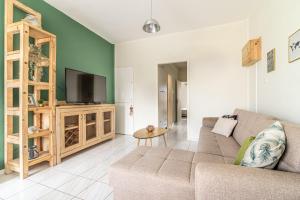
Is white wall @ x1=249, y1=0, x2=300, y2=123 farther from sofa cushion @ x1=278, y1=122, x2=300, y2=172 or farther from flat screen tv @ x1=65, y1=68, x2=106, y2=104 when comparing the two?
flat screen tv @ x1=65, y1=68, x2=106, y2=104

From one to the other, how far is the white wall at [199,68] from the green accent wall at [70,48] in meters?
0.71

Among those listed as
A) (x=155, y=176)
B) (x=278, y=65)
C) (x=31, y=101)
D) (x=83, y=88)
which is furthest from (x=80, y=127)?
(x=278, y=65)

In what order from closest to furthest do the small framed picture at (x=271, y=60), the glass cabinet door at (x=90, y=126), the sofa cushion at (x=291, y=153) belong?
the sofa cushion at (x=291, y=153) → the small framed picture at (x=271, y=60) → the glass cabinet door at (x=90, y=126)

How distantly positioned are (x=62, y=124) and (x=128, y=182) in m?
1.71

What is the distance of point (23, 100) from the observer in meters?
1.93

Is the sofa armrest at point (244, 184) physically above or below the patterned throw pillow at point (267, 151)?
below

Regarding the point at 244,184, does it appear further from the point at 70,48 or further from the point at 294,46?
the point at 70,48

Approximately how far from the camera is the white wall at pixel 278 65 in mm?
1670

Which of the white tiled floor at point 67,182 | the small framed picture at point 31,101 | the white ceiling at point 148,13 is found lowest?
the white tiled floor at point 67,182

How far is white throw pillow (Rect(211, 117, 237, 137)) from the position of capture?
8.13ft

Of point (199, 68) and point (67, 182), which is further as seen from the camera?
point (199, 68)

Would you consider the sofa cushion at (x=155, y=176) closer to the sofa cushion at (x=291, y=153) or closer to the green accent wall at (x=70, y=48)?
the sofa cushion at (x=291, y=153)

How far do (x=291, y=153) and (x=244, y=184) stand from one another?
0.40m

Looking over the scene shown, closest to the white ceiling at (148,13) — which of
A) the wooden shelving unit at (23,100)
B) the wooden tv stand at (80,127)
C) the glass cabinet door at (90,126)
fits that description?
the wooden shelving unit at (23,100)
